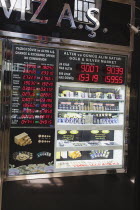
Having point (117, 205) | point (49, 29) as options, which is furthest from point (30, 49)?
point (117, 205)

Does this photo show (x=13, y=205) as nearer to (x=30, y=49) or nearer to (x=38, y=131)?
(x=38, y=131)

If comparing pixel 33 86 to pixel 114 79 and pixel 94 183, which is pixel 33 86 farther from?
pixel 94 183

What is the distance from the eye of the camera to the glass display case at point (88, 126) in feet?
11.0

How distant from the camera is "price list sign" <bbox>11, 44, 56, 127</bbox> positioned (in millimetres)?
3043

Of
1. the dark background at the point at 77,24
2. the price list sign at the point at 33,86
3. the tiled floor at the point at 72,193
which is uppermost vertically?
the dark background at the point at 77,24

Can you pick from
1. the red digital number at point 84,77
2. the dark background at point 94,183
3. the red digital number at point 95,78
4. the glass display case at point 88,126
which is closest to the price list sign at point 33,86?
the glass display case at point 88,126

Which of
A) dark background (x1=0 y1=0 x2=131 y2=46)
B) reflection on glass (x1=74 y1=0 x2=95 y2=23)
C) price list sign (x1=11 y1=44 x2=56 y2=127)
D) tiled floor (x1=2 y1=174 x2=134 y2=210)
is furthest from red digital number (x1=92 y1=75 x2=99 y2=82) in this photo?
tiled floor (x1=2 y1=174 x2=134 y2=210)

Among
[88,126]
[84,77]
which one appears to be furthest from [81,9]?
[88,126]

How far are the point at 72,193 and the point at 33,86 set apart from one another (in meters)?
1.70

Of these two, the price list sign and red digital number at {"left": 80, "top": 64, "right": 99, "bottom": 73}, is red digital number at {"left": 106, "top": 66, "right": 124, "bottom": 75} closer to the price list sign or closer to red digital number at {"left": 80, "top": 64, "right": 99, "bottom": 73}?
red digital number at {"left": 80, "top": 64, "right": 99, "bottom": 73}

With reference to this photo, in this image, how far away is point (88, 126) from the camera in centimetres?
340

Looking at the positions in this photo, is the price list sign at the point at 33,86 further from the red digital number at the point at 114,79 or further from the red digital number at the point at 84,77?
the red digital number at the point at 114,79

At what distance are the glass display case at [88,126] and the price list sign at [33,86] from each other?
171mm

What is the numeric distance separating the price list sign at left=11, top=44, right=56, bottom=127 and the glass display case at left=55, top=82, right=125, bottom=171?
171mm
